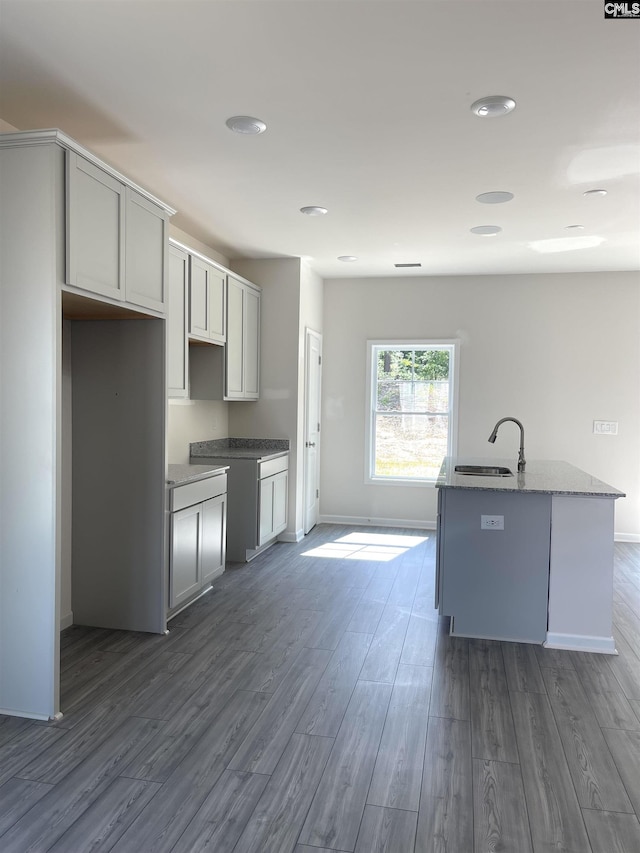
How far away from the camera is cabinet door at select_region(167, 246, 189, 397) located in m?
4.17

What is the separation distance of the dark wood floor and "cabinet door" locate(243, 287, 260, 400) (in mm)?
2355

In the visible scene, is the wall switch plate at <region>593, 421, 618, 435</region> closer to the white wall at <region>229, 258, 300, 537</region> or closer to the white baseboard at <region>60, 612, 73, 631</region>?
the white wall at <region>229, 258, 300, 537</region>

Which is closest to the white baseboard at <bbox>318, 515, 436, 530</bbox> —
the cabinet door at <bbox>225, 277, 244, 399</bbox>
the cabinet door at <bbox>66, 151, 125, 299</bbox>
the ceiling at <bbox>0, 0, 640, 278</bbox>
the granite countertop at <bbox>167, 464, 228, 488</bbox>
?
the cabinet door at <bbox>225, 277, 244, 399</bbox>

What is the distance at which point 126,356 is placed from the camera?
11.9 feet

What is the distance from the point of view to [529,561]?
3.60 m

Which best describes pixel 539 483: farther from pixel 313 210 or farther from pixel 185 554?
pixel 313 210

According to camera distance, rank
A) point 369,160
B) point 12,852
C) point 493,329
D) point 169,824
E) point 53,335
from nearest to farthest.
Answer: point 12,852 → point 169,824 → point 53,335 → point 369,160 → point 493,329

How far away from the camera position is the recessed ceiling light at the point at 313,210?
4.36 metres

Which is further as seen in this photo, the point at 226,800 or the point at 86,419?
the point at 86,419

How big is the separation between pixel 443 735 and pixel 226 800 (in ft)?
3.15

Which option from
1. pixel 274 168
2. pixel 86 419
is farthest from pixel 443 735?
pixel 274 168

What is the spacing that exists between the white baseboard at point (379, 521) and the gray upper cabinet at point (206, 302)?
110 inches

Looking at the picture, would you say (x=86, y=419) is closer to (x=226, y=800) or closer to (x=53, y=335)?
(x=53, y=335)

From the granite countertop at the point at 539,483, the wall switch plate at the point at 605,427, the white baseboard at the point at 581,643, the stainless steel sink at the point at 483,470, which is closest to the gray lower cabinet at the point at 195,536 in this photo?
the granite countertop at the point at 539,483
